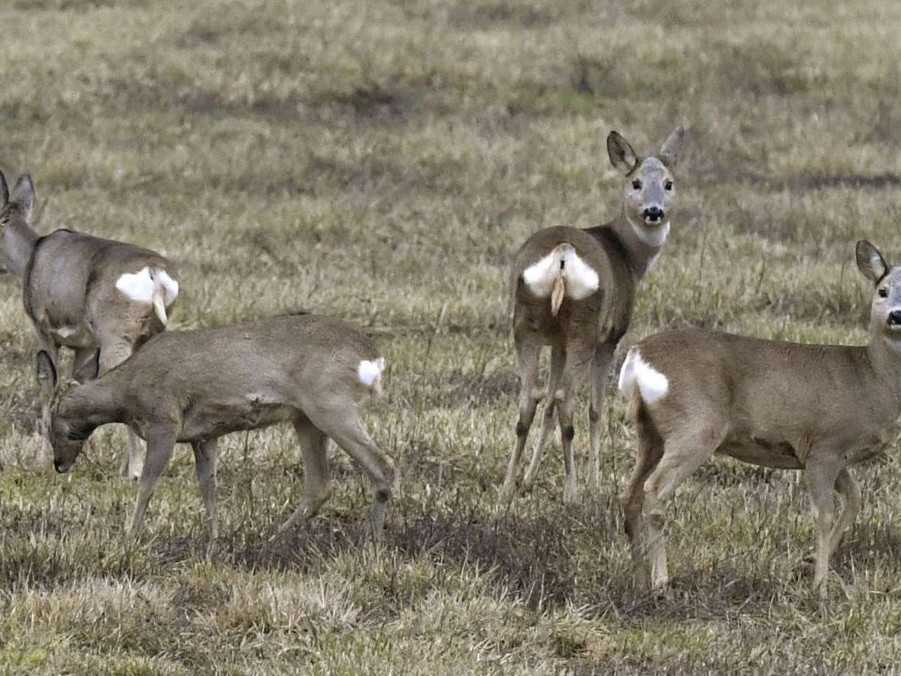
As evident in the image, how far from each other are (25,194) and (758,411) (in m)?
5.07

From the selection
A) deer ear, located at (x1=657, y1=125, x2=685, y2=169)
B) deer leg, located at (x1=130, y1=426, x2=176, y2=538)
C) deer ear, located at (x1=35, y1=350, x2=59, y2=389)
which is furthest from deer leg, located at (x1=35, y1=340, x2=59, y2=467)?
deer ear, located at (x1=657, y1=125, x2=685, y2=169)

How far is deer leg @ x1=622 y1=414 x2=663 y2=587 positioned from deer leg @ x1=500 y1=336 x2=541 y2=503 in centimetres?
128

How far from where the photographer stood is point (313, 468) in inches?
295

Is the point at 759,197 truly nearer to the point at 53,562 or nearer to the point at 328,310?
the point at 328,310

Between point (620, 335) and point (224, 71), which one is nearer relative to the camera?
point (620, 335)

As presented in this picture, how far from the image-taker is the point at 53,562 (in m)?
6.34

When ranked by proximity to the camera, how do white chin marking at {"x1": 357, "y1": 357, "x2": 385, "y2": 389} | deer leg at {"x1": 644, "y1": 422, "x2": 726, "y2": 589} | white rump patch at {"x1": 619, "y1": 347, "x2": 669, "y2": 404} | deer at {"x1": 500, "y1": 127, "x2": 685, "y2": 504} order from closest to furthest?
deer leg at {"x1": 644, "y1": 422, "x2": 726, "y2": 589}
white rump patch at {"x1": 619, "y1": 347, "x2": 669, "y2": 404}
white chin marking at {"x1": 357, "y1": 357, "x2": 385, "y2": 389}
deer at {"x1": 500, "y1": 127, "x2": 685, "y2": 504}

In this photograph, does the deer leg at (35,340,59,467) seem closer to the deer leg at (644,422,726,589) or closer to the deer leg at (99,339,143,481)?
the deer leg at (99,339,143,481)

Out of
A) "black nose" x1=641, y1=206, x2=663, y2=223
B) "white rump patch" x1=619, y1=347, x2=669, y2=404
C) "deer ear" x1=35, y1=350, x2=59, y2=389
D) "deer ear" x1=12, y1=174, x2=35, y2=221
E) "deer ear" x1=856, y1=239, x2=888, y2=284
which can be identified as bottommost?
"deer ear" x1=35, y1=350, x2=59, y2=389

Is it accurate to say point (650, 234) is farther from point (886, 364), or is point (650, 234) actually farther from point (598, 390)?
point (886, 364)

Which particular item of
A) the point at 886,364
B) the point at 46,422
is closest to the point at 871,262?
the point at 886,364

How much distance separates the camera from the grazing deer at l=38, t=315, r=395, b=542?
7.08 m

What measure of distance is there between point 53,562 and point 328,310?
5871 millimetres

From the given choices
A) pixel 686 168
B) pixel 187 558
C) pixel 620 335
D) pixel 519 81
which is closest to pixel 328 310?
pixel 620 335
